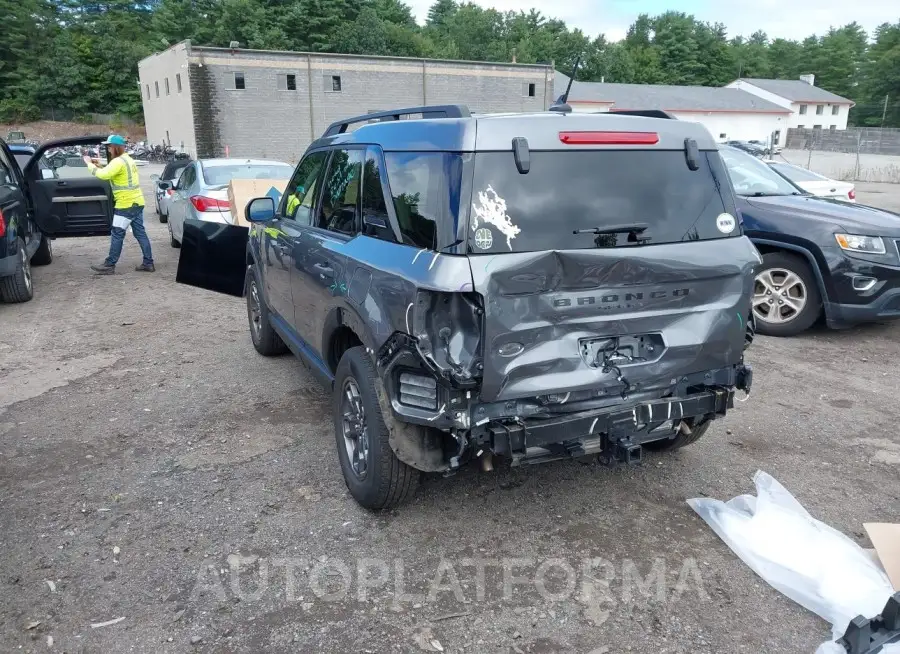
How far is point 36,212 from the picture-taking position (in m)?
9.05

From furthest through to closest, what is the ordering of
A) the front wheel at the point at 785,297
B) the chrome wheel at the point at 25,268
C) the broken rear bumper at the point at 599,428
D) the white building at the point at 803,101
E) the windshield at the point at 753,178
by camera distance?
1. the white building at the point at 803,101
2. the chrome wheel at the point at 25,268
3. the windshield at the point at 753,178
4. the front wheel at the point at 785,297
5. the broken rear bumper at the point at 599,428

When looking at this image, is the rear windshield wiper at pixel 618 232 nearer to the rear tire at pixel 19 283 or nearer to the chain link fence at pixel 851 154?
the rear tire at pixel 19 283

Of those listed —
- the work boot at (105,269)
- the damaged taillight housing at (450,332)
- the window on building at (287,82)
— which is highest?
the window on building at (287,82)

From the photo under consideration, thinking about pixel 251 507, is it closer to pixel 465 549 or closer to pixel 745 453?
pixel 465 549

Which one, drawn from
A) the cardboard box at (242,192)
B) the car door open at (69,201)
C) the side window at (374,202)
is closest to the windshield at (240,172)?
the cardboard box at (242,192)

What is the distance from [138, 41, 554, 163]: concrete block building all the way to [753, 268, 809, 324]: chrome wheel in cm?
4051

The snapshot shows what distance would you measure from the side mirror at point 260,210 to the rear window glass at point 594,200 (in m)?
2.80

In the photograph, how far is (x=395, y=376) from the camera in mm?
3020

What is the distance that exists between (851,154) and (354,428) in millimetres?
51638

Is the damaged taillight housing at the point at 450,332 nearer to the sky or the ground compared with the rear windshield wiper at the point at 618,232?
nearer to the ground

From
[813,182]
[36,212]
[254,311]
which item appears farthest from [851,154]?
[254,311]

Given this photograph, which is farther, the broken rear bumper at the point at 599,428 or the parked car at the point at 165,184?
the parked car at the point at 165,184

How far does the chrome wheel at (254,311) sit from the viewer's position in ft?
19.8

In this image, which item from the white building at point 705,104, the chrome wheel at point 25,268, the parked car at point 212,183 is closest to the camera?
the chrome wheel at point 25,268
